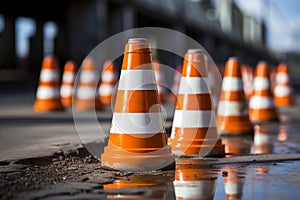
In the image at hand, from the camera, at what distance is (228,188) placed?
13.5ft

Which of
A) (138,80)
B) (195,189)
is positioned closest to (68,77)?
(138,80)

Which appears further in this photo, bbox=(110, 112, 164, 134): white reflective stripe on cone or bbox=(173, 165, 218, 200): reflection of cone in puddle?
bbox=(110, 112, 164, 134): white reflective stripe on cone

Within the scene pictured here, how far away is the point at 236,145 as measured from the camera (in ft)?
22.2

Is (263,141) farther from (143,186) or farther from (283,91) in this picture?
(283,91)

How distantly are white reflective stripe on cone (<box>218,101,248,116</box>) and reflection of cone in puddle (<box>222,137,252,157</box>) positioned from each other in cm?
51

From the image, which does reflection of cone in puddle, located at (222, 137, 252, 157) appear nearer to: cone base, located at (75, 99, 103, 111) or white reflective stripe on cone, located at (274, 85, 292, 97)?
cone base, located at (75, 99, 103, 111)

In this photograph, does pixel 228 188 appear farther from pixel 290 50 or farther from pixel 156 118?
pixel 290 50

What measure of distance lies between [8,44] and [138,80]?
41.8 meters

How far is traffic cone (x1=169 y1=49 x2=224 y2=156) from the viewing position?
18.7 ft

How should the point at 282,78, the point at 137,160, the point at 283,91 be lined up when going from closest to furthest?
the point at 137,160
the point at 283,91
the point at 282,78

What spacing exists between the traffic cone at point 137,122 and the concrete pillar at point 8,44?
135 feet

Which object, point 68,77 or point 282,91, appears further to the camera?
point 282,91

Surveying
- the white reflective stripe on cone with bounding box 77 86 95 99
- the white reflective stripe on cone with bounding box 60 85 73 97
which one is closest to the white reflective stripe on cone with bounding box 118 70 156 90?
the white reflective stripe on cone with bounding box 77 86 95 99

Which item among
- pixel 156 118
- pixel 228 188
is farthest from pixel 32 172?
pixel 228 188
